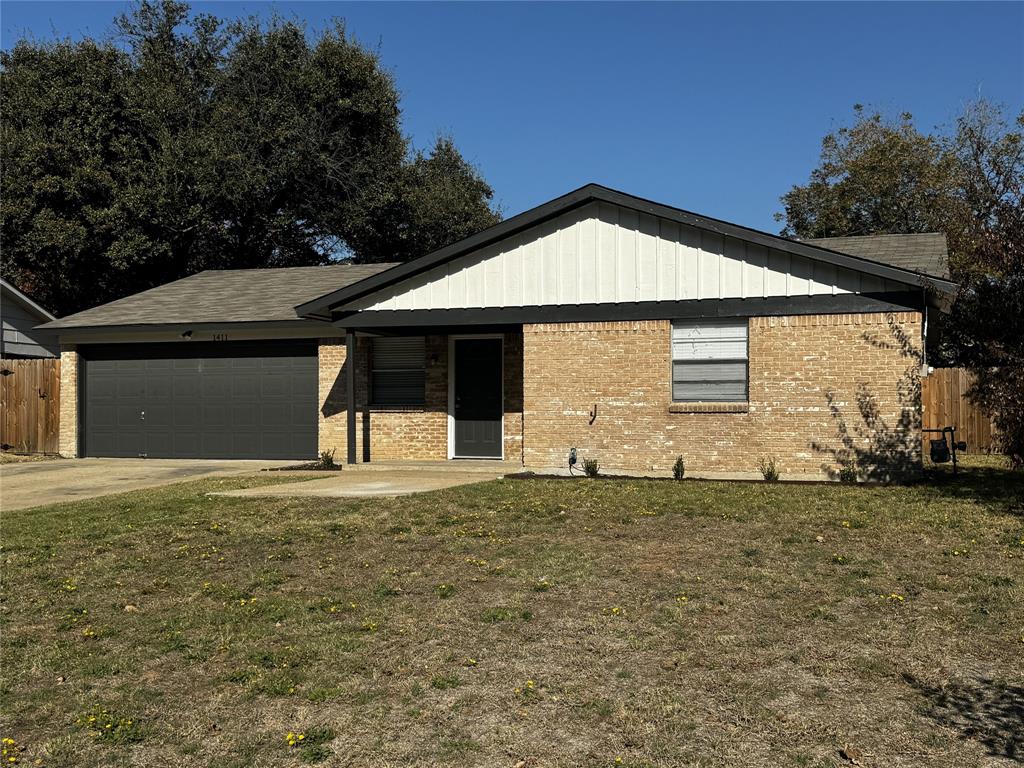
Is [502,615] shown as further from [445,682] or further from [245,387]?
[245,387]

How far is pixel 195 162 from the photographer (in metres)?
30.3

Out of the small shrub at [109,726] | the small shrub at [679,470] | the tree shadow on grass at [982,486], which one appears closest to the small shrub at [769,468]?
the small shrub at [679,470]

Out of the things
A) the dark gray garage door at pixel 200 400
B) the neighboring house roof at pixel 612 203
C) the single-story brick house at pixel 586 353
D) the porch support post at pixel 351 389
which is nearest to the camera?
the neighboring house roof at pixel 612 203

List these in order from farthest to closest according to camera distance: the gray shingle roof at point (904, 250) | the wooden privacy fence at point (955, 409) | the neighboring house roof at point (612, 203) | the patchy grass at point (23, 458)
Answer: the wooden privacy fence at point (955, 409) < the patchy grass at point (23, 458) < the gray shingle roof at point (904, 250) < the neighboring house roof at point (612, 203)

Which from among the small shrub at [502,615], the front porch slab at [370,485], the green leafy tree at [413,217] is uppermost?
the green leafy tree at [413,217]

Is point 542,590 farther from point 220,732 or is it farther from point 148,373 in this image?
point 148,373

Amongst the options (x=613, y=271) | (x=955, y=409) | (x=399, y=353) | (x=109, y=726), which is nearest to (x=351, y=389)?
(x=399, y=353)

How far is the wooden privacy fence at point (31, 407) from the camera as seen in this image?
67.7 feet

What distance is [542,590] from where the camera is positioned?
6902 millimetres

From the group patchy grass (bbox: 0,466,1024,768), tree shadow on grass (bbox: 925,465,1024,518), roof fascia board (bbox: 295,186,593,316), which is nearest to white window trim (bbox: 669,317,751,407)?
roof fascia board (bbox: 295,186,593,316)

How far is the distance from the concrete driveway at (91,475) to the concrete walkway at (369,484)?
8.27ft

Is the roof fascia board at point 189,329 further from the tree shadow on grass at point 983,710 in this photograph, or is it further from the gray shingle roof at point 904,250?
the tree shadow on grass at point 983,710

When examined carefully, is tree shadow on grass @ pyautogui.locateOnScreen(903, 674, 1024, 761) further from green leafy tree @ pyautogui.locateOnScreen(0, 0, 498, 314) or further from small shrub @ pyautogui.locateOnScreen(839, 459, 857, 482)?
green leafy tree @ pyautogui.locateOnScreen(0, 0, 498, 314)

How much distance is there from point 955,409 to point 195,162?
975 inches
